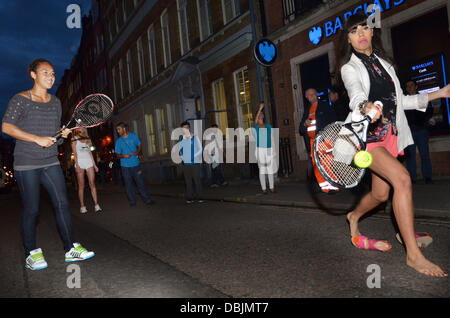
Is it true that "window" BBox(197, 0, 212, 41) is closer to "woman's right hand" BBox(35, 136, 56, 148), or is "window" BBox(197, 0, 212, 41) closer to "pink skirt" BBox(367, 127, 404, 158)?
"woman's right hand" BBox(35, 136, 56, 148)

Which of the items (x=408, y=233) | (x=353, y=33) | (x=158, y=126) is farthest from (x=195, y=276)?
(x=158, y=126)

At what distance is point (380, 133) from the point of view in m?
3.29

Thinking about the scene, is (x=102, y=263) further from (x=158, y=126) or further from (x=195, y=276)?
(x=158, y=126)

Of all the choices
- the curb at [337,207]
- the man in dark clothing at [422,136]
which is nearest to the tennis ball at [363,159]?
the curb at [337,207]

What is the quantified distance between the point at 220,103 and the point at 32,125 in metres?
13.0

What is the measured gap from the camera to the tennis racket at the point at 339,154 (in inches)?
118

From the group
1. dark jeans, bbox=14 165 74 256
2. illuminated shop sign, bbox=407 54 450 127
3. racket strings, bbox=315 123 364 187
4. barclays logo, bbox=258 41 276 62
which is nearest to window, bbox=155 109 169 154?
barclays logo, bbox=258 41 276 62

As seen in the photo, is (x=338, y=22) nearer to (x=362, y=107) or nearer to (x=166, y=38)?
(x=362, y=107)

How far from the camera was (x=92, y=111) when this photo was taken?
193 inches

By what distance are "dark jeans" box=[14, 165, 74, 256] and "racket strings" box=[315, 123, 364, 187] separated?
2.85 m

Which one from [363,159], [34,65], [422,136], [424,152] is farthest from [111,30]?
[363,159]

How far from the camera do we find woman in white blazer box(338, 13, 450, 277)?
3.18 m

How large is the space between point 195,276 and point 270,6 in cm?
1200

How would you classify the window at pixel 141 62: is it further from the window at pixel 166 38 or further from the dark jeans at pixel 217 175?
the dark jeans at pixel 217 175
